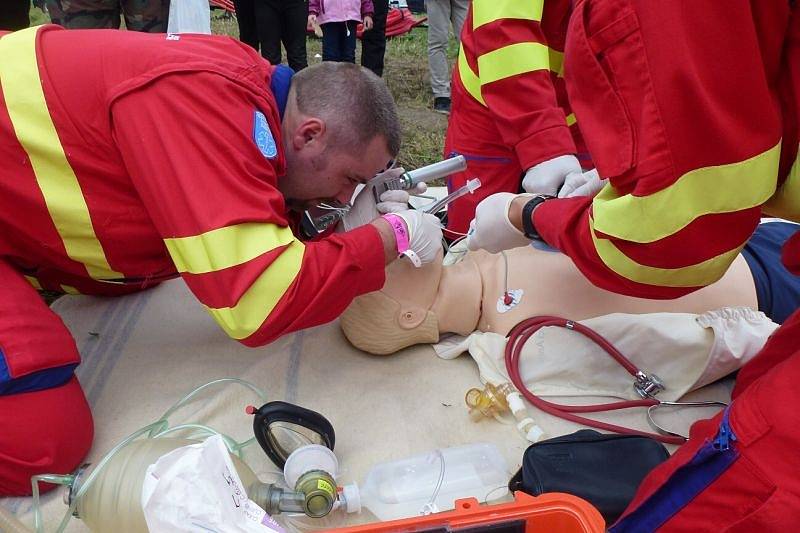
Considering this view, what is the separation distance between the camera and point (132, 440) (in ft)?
5.00

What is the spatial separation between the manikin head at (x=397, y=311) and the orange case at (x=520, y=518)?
88 cm

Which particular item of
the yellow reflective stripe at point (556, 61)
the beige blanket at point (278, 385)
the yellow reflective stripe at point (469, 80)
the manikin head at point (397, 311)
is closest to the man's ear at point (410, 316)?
the manikin head at point (397, 311)

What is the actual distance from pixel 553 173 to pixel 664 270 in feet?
3.67

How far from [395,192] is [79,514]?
1267 mm

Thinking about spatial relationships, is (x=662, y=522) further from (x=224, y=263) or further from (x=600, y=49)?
(x=224, y=263)

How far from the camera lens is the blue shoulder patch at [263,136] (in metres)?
1.62

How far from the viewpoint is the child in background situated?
529cm

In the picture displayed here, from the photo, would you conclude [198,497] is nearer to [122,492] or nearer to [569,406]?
[122,492]

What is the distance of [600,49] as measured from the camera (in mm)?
1025

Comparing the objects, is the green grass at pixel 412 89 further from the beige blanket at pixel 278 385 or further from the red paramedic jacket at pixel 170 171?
the red paramedic jacket at pixel 170 171

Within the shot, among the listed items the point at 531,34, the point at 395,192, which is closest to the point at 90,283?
the point at 395,192

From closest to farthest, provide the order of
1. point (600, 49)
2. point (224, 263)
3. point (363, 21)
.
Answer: point (600, 49)
point (224, 263)
point (363, 21)

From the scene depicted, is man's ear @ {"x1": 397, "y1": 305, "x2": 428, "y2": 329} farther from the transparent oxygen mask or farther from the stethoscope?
the transparent oxygen mask

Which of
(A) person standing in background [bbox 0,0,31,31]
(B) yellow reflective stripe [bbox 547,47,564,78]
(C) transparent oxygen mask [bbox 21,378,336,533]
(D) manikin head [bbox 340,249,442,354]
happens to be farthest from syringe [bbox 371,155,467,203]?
(A) person standing in background [bbox 0,0,31,31]
